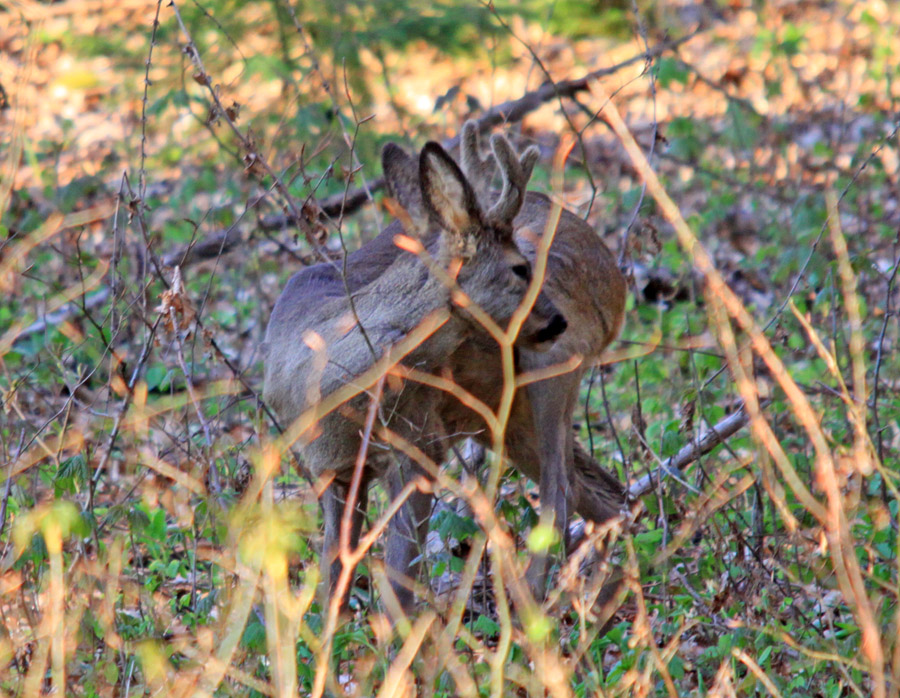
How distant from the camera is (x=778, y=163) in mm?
9289

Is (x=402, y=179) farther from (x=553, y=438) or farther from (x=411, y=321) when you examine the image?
(x=553, y=438)

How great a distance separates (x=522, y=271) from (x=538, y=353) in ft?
1.47

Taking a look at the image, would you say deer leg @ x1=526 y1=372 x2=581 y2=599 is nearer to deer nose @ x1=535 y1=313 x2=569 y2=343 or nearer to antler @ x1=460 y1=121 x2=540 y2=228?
deer nose @ x1=535 y1=313 x2=569 y2=343

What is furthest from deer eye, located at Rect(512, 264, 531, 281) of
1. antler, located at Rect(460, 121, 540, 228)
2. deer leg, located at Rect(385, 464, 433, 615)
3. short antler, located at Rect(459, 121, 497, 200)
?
deer leg, located at Rect(385, 464, 433, 615)

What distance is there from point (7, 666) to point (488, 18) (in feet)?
20.9

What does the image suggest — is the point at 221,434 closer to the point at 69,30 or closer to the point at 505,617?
the point at 505,617

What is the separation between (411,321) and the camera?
4355 mm

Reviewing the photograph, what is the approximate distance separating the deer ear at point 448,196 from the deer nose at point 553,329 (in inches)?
16.3

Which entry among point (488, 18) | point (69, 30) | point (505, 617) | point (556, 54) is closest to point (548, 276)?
point (505, 617)

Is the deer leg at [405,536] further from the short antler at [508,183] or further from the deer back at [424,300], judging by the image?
the short antler at [508,183]

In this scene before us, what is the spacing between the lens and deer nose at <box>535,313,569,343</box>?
14.7ft

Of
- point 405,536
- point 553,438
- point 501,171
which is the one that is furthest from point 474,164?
point 405,536

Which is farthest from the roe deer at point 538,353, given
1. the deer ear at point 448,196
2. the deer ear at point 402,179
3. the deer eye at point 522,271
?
the deer eye at point 522,271

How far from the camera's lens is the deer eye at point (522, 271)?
4.48 m
